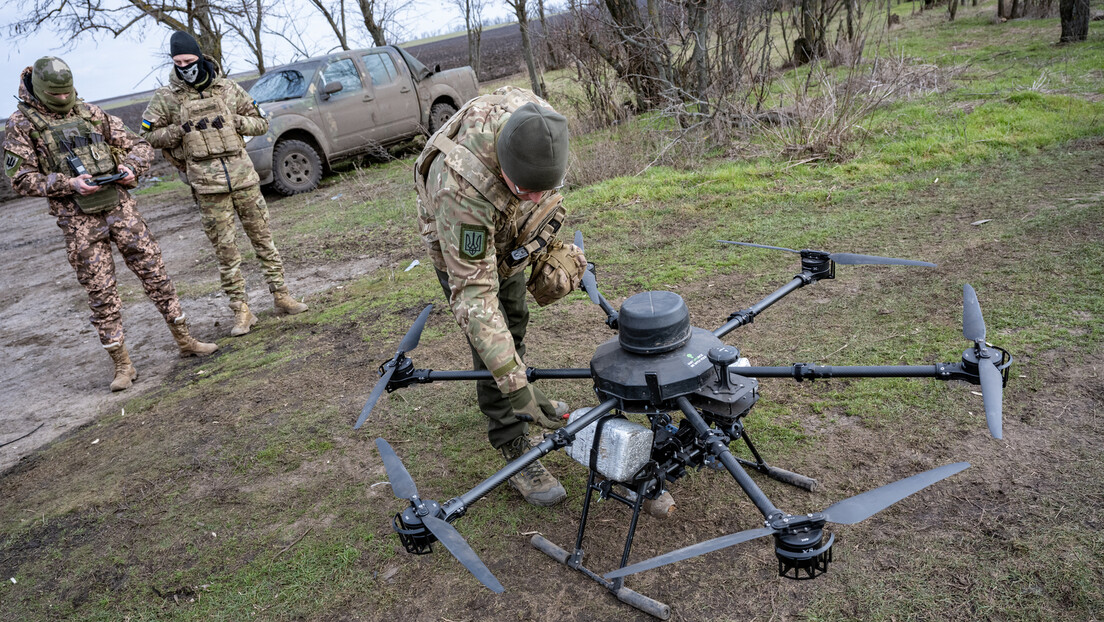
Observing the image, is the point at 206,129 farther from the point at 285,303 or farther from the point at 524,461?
the point at 524,461

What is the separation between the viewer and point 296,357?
504 centimetres

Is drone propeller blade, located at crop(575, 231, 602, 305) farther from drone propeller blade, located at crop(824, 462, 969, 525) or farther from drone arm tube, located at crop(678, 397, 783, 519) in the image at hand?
drone propeller blade, located at crop(824, 462, 969, 525)

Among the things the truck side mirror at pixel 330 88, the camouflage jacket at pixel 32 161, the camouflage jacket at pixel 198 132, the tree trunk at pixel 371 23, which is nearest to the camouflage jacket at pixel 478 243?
the camouflage jacket at pixel 198 132

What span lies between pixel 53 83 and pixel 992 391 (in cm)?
559

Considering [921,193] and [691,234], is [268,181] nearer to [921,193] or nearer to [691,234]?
[691,234]

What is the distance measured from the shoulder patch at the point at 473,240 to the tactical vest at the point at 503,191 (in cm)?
13

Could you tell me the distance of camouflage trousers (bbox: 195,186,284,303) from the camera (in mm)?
5434

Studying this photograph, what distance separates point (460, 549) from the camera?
1811 mm

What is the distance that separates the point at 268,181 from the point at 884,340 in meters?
8.36

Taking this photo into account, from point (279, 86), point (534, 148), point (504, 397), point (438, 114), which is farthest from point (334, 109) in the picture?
point (534, 148)

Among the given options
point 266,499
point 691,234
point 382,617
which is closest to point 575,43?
point 691,234

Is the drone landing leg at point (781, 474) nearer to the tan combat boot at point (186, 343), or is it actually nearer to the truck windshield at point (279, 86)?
the tan combat boot at point (186, 343)

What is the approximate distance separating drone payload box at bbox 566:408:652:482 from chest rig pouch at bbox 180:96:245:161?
427 centimetres

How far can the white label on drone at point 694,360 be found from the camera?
2.31 metres
